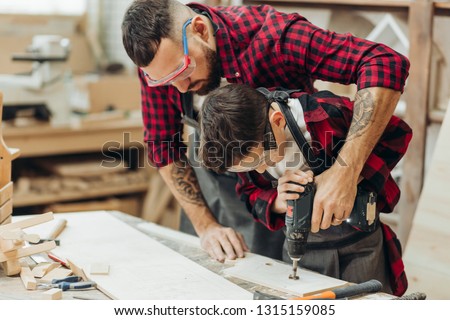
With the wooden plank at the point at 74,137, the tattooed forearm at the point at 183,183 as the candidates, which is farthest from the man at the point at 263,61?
the wooden plank at the point at 74,137

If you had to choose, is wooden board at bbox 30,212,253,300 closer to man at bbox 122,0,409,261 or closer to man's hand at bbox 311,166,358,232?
man at bbox 122,0,409,261

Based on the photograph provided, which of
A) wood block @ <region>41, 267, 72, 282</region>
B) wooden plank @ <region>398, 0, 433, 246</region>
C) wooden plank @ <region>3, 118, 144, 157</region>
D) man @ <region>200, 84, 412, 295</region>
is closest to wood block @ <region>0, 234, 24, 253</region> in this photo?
wood block @ <region>41, 267, 72, 282</region>

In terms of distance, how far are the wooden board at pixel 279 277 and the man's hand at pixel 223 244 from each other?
48 mm

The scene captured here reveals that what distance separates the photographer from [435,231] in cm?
267

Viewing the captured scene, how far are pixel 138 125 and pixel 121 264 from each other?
95.6 inches

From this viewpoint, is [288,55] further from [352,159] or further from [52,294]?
[52,294]

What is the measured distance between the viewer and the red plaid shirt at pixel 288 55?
2000 millimetres

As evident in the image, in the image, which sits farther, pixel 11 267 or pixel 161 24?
pixel 161 24

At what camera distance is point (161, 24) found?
6.75ft

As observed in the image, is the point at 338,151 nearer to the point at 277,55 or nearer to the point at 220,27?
the point at 277,55

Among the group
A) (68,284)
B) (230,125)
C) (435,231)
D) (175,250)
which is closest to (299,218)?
(230,125)

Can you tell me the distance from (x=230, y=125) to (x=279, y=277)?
48 cm

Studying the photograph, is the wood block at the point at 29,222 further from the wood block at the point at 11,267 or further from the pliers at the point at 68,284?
the pliers at the point at 68,284
